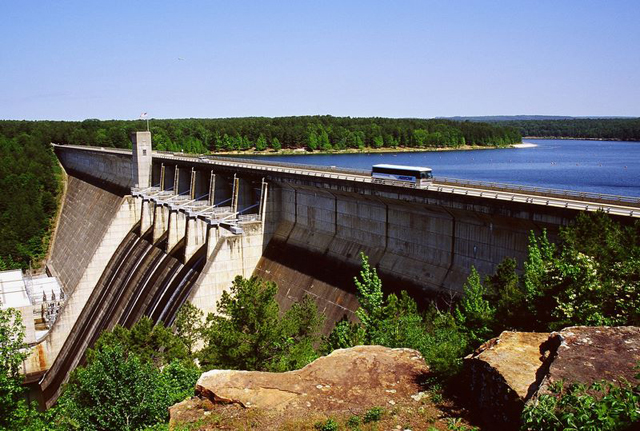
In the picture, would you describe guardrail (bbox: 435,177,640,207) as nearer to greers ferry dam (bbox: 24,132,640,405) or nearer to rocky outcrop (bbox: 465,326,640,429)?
greers ferry dam (bbox: 24,132,640,405)

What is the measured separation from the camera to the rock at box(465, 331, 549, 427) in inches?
320

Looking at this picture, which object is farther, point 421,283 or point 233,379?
point 421,283

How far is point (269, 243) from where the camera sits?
1298 inches

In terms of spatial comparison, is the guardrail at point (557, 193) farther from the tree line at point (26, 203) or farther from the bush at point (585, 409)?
the tree line at point (26, 203)

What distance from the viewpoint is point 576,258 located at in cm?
1159

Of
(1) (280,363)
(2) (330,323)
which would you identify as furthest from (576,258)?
(2) (330,323)

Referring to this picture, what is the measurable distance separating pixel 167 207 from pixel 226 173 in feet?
17.8

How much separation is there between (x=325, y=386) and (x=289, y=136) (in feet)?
409

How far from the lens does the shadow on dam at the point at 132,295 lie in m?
32.8

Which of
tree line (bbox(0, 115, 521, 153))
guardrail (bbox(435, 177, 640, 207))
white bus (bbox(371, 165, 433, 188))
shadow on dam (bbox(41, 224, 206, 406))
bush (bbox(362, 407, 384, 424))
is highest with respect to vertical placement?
tree line (bbox(0, 115, 521, 153))

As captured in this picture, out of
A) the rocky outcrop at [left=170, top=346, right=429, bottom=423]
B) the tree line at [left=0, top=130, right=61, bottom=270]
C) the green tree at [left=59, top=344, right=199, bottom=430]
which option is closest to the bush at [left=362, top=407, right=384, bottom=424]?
the rocky outcrop at [left=170, top=346, right=429, bottom=423]

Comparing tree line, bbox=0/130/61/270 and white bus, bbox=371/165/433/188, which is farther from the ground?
white bus, bbox=371/165/433/188

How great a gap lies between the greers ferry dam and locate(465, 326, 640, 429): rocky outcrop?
9.32 m

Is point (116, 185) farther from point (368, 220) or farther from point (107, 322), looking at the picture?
point (368, 220)
